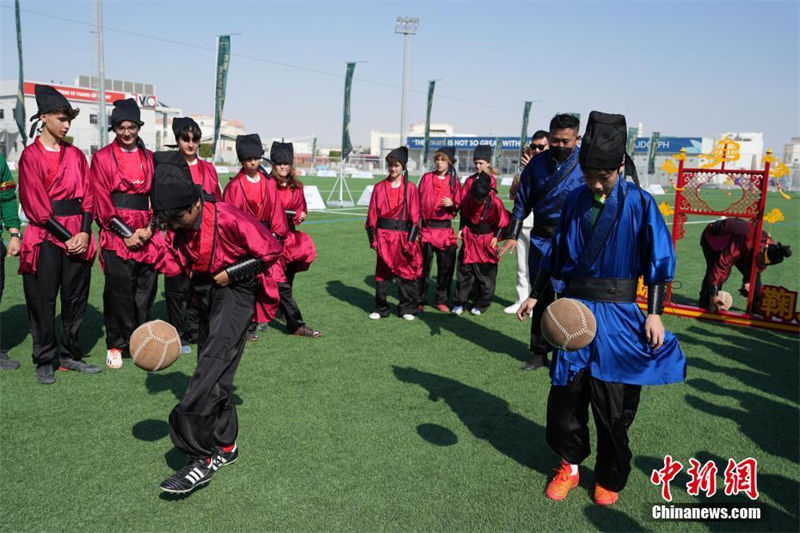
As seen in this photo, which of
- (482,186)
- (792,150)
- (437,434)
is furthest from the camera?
(792,150)

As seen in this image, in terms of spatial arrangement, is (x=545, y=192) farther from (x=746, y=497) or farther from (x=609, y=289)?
(x=746, y=497)

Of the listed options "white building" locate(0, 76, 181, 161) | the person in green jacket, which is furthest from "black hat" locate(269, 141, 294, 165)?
"white building" locate(0, 76, 181, 161)

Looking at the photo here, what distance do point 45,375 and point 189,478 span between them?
2600 mm

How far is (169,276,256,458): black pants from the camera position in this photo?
357cm

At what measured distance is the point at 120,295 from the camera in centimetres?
578

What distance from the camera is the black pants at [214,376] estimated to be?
11.7ft

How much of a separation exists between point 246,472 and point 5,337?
420 centimetres

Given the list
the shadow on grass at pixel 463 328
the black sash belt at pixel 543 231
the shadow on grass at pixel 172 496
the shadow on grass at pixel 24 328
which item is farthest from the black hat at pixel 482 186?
the shadow on grass at pixel 172 496

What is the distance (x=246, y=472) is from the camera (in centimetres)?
385

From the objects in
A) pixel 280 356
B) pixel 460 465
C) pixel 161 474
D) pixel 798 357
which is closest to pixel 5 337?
pixel 280 356

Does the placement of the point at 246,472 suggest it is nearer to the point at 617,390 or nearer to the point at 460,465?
the point at 460,465

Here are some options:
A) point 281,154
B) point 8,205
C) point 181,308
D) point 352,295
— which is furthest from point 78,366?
point 352,295

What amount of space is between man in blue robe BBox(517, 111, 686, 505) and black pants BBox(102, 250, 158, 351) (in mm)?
4109

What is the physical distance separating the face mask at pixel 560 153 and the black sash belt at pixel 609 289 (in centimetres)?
227
